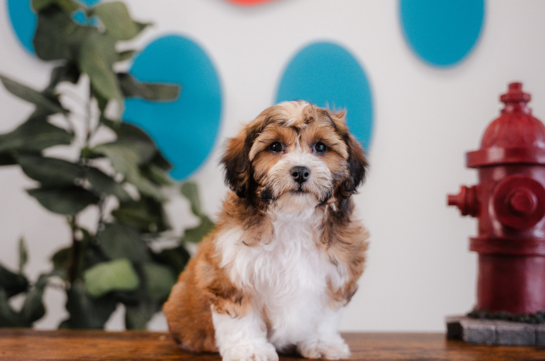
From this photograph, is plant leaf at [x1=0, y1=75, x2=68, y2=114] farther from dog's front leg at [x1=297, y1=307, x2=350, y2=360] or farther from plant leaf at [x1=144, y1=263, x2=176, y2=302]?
dog's front leg at [x1=297, y1=307, x2=350, y2=360]

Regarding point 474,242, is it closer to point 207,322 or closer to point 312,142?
point 312,142

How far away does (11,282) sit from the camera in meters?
2.22

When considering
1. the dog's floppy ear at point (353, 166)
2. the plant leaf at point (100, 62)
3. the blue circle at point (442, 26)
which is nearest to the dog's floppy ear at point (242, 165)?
the dog's floppy ear at point (353, 166)

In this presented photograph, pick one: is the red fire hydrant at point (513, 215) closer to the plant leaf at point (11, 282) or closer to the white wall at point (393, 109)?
the white wall at point (393, 109)

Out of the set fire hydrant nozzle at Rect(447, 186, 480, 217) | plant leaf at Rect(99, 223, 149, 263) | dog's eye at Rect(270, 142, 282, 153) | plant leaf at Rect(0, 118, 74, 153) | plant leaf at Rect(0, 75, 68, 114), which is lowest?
plant leaf at Rect(99, 223, 149, 263)

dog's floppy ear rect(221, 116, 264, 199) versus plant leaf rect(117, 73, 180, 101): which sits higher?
plant leaf rect(117, 73, 180, 101)

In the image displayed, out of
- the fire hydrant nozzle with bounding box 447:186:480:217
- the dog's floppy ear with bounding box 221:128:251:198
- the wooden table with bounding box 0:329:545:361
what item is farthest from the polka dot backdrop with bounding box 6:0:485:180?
the dog's floppy ear with bounding box 221:128:251:198

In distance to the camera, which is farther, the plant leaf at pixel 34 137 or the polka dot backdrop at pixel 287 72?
the polka dot backdrop at pixel 287 72

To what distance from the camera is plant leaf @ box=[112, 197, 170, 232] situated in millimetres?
2293

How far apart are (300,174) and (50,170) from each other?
1496 millimetres

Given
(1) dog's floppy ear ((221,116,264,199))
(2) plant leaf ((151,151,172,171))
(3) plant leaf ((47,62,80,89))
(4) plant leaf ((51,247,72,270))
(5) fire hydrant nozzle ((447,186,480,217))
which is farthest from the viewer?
(4) plant leaf ((51,247,72,270))

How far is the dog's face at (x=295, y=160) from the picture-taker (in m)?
1.12

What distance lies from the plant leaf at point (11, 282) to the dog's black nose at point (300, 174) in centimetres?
181

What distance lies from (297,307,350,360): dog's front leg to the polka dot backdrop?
1.57 meters
